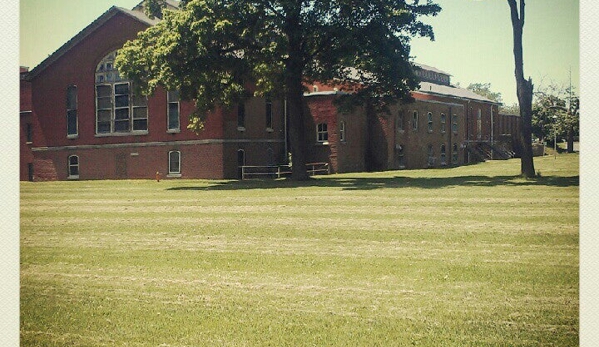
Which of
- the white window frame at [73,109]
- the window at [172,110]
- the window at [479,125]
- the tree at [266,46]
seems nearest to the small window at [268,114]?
the window at [172,110]

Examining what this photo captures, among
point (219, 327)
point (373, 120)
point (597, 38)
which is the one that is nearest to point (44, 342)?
point (219, 327)

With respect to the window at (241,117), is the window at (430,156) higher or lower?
lower

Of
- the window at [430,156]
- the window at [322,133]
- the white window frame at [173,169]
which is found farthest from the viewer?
the window at [322,133]

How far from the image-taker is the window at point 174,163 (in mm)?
20203

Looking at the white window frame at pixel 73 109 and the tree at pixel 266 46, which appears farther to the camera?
the tree at pixel 266 46

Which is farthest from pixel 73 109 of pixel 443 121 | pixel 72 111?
pixel 443 121

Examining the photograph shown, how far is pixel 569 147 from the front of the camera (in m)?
6.79

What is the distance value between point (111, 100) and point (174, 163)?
3589mm

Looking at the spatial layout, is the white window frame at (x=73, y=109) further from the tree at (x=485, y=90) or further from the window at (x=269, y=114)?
the tree at (x=485, y=90)

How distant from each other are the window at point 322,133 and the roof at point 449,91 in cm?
768

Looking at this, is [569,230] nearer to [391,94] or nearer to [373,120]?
[391,94]

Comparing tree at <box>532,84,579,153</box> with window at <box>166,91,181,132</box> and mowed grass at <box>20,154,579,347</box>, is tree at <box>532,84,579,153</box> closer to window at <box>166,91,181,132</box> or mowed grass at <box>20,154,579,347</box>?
mowed grass at <box>20,154,579,347</box>

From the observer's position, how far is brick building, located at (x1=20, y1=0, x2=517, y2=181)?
1194cm

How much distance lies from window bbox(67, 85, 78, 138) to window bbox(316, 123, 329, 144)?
11218 millimetres
